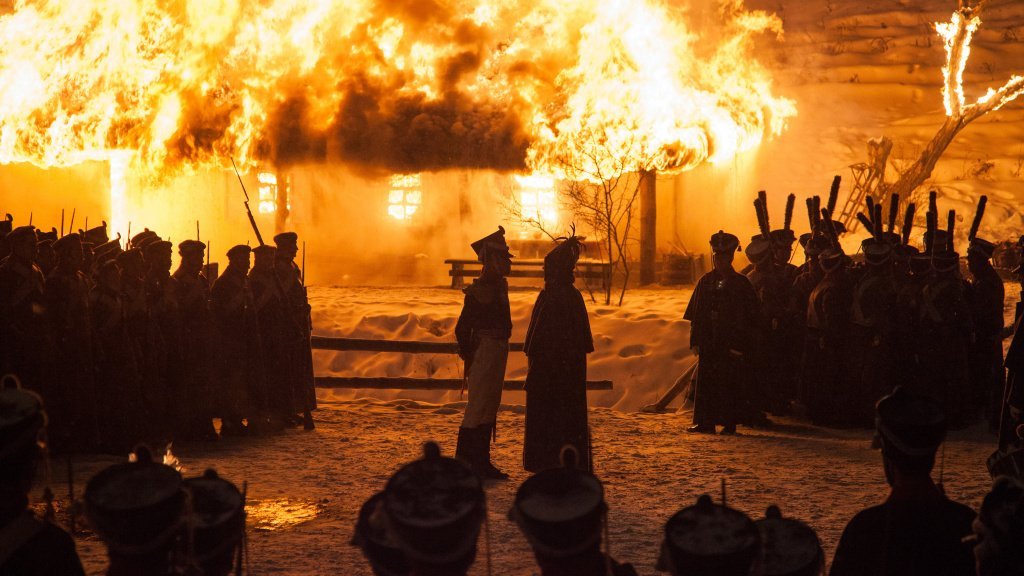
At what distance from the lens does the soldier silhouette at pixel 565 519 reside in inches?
110

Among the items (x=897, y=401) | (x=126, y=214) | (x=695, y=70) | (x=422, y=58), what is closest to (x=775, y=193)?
(x=695, y=70)

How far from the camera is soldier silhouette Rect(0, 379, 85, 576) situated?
282 cm

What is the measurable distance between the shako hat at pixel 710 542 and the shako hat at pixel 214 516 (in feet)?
4.01

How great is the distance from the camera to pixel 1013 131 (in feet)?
99.1

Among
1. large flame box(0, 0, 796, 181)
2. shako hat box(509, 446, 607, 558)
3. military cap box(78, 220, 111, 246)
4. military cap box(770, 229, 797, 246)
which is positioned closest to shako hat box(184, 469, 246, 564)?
shako hat box(509, 446, 607, 558)

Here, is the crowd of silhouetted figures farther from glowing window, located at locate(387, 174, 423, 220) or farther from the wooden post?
glowing window, located at locate(387, 174, 423, 220)

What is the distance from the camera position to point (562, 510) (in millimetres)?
2828

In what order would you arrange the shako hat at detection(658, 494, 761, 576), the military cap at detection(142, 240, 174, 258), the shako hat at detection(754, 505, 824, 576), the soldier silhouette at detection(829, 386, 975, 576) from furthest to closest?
1. the military cap at detection(142, 240, 174, 258)
2. the soldier silhouette at detection(829, 386, 975, 576)
3. the shako hat at detection(754, 505, 824, 576)
4. the shako hat at detection(658, 494, 761, 576)

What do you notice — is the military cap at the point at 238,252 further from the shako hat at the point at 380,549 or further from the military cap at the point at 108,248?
the shako hat at the point at 380,549

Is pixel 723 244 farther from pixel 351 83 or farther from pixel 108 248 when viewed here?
pixel 351 83

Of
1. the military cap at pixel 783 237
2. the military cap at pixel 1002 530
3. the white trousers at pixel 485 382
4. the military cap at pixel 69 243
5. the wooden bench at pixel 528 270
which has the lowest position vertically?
the white trousers at pixel 485 382

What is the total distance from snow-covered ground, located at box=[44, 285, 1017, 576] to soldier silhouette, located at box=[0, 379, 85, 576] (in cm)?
288

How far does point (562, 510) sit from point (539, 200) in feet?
74.2

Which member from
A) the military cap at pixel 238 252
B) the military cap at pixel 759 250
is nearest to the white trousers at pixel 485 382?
the military cap at pixel 238 252
